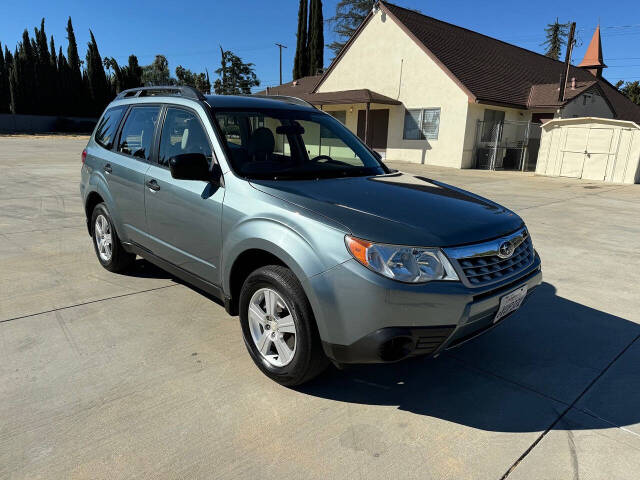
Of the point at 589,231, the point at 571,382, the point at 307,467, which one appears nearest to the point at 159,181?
the point at 307,467

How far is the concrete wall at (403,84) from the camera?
69.2 ft

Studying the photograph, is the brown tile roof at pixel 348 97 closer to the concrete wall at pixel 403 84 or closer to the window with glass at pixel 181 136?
the concrete wall at pixel 403 84

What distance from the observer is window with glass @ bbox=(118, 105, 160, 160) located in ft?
13.1

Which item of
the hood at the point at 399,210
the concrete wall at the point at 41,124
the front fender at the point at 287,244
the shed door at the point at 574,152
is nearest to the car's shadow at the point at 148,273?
the front fender at the point at 287,244

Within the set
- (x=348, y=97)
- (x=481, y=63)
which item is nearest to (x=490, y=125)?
(x=481, y=63)

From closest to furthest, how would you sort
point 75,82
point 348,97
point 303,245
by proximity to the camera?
1. point 303,245
2. point 348,97
3. point 75,82

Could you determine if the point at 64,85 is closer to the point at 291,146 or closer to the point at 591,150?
the point at 591,150

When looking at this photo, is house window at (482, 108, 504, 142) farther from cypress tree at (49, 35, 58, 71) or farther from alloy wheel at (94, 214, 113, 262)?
cypress tree at (49, 35, 58, 71)

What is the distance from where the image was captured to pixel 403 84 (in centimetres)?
2312

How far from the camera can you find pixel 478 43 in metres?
26.2

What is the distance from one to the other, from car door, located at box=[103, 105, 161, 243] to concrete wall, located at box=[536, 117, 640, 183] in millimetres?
17619

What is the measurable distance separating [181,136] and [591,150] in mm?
18316

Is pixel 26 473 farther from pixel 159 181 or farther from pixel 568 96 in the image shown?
pixel 568 96

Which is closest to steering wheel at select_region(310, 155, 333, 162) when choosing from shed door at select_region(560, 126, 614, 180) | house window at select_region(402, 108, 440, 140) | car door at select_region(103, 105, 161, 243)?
car door at select_region(103, 105, 161, 243)
